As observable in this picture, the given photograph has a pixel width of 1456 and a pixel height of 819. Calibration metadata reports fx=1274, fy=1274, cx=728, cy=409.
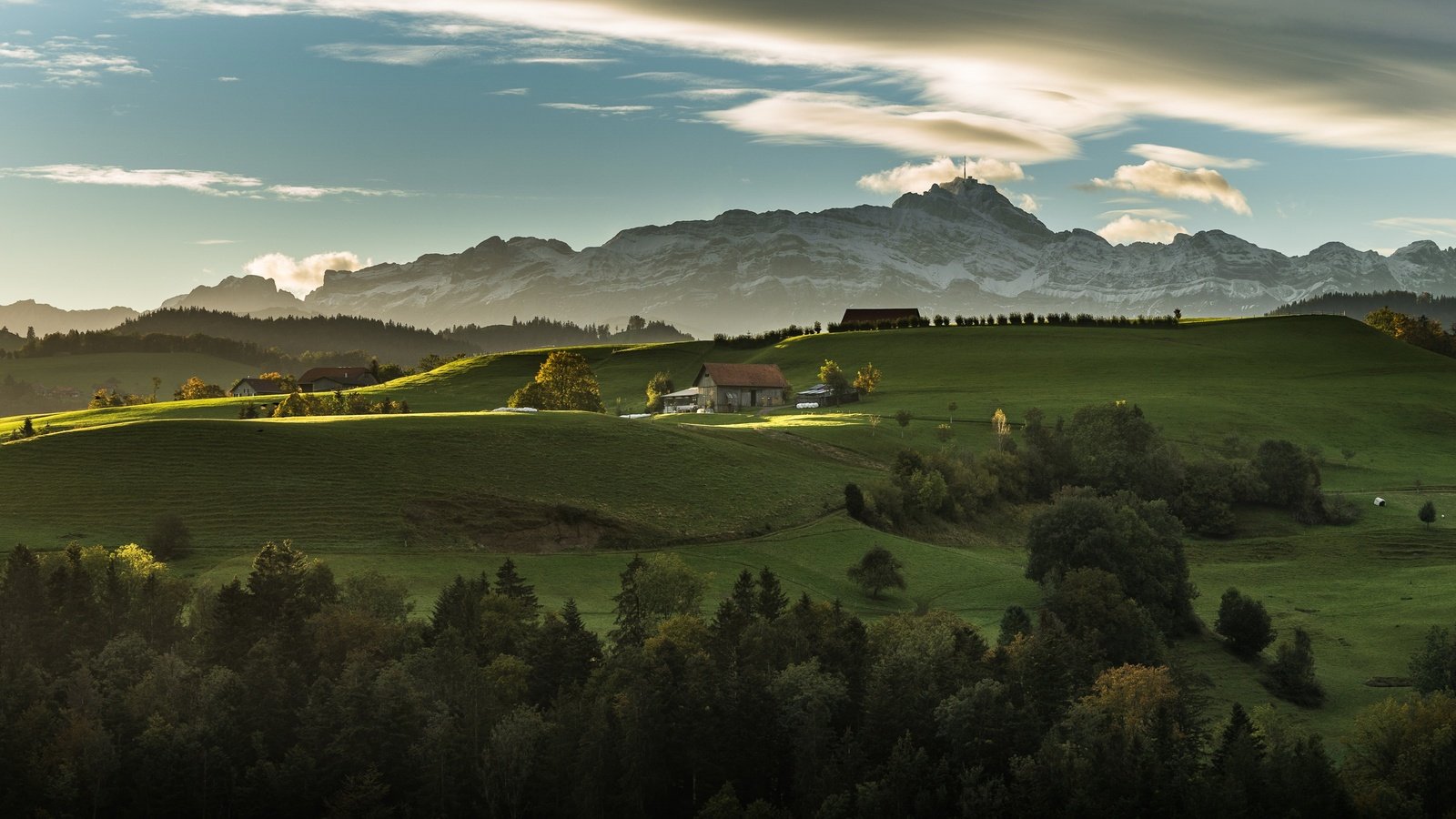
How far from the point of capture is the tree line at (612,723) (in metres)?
50.9

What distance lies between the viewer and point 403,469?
96.5 m

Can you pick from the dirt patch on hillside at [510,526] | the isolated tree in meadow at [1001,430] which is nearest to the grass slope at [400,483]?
the dirt patch on hillside at [510,526]

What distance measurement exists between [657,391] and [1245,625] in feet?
399

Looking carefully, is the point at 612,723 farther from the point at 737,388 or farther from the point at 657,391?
the point at 657,391

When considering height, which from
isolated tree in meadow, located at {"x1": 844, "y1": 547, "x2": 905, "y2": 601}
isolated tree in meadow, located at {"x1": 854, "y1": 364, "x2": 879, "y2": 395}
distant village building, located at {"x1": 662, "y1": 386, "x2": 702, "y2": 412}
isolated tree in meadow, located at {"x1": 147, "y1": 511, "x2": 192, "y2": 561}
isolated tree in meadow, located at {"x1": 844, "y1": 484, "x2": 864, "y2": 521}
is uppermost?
isolated tree in meadow, located at {"x1": 854, "y1": 364, "x2": 879, "y2": 395}

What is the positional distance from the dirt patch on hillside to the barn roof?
88.7 m

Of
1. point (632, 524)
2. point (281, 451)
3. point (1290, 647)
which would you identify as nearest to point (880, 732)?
point (1290, 647)

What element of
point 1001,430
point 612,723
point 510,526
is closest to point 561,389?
point 1001,430

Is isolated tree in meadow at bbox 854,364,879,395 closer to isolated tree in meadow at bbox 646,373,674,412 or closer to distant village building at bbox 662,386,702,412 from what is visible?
distant village building at bbox 662,386,702,412

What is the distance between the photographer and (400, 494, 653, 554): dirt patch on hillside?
84.8m

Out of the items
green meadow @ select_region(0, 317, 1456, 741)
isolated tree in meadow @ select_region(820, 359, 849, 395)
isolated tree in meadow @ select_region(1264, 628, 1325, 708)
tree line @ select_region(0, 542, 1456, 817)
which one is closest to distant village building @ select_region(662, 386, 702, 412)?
isolated tree in meadow @ select_region(820, 359, 849, 395)

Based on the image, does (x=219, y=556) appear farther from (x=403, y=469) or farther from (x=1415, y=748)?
(x=1415, y=748)

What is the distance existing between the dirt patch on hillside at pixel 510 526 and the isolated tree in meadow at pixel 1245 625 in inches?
1489

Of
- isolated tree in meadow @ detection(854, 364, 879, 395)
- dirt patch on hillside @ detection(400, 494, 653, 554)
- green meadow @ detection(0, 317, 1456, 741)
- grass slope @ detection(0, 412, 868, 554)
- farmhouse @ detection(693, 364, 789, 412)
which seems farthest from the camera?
isolated tree in meadow @ detection(854, 364, 879, 395)
